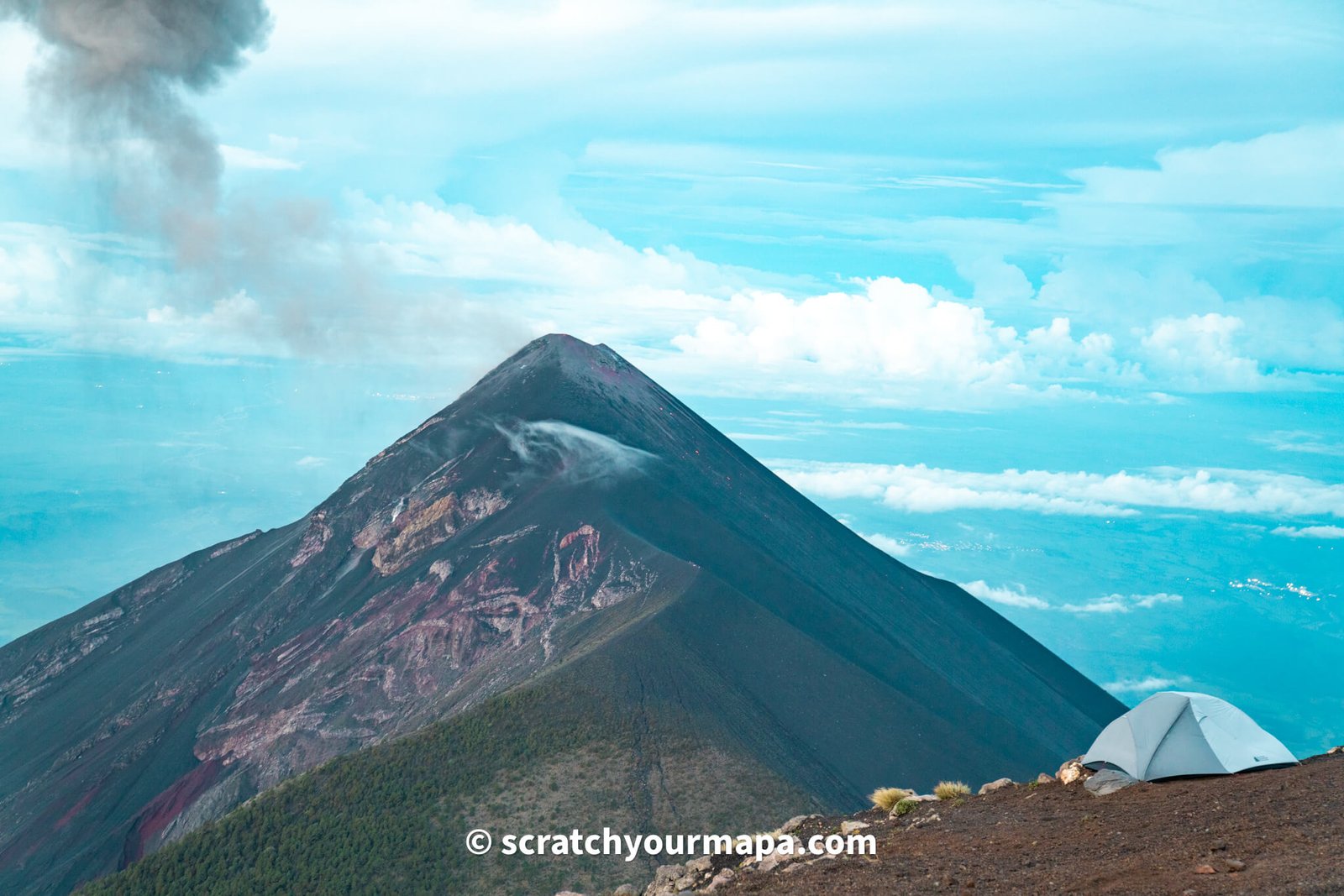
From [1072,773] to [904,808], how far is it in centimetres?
357

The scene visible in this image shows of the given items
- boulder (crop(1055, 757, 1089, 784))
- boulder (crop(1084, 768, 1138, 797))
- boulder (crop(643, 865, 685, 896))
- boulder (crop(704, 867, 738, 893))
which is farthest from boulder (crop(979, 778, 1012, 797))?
boulder (crop(643, 865, 685, 896))

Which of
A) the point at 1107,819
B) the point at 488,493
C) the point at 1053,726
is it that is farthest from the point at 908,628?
the point at 1107,819

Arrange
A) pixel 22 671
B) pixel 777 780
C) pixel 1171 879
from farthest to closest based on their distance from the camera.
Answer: pixel 22 671, pixel 777 780, pixel 1171 879

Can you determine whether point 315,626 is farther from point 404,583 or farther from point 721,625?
point 721,625

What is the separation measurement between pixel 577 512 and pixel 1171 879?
216ft

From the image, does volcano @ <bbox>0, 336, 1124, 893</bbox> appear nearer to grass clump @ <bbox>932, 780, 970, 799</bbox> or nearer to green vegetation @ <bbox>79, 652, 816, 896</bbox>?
green vegetation @ <bbox>79, 652, 816, 896</bbox>

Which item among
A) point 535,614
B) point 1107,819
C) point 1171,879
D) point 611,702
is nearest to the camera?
point 1171,879

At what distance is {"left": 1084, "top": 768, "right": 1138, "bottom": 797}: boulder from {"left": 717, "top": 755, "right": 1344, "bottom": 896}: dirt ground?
0.21 meters

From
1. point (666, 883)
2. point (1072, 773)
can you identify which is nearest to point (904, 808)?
point (1072, 773)

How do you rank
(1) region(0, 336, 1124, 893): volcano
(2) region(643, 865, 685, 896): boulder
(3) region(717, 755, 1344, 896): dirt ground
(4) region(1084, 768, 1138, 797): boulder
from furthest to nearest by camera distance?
1. (1) region(0, 336, 1124, 893): volcano
2. (2) region(643, 865, 685, 896): boulder
3. (4) region(1084, 768, 1138, 797): boulder
4. (3) region(717, 755, 1344, 896): dirt ground

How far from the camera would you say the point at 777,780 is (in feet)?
166

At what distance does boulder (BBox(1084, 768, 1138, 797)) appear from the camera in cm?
2353

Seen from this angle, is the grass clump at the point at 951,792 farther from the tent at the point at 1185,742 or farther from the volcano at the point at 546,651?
the volcano at the point at 546,651

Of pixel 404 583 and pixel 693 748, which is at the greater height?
pixel 404 583
